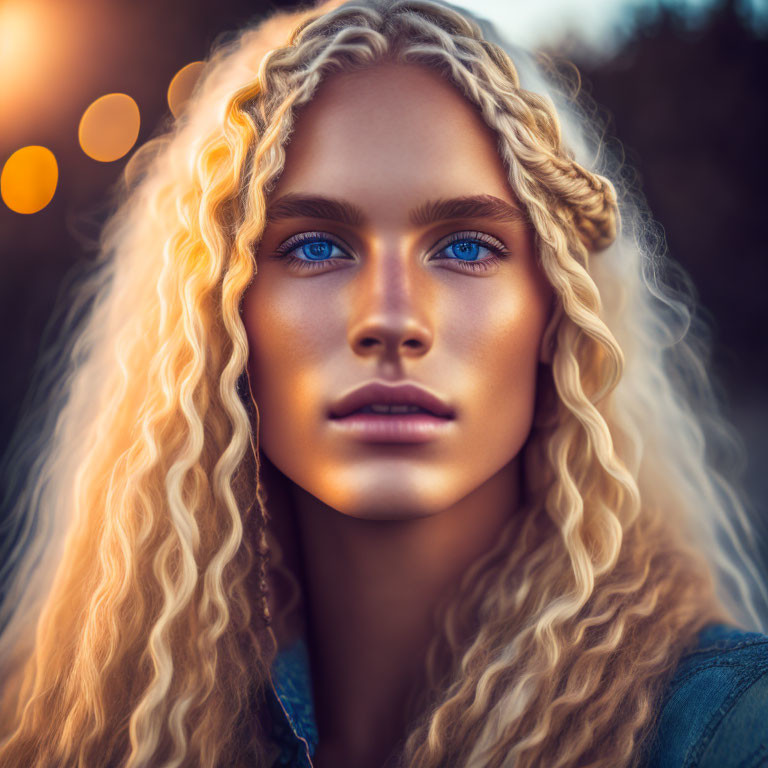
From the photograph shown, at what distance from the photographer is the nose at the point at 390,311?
964 millimetres

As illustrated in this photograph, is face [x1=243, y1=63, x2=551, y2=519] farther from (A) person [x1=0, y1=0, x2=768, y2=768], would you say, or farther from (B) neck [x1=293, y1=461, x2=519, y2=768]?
(B) neck [x1=293, y1=461, x2=519, y2=768]

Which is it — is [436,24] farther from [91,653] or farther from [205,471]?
[91,653]

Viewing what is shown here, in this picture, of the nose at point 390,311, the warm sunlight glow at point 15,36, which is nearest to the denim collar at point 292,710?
the nose at point 390,311

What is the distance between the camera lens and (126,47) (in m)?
1.94

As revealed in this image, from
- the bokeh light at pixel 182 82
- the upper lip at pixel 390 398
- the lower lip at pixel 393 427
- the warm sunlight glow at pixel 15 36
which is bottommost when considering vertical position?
the lower lip at pixel 393 427

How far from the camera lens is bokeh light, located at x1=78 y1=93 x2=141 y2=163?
1.94 m

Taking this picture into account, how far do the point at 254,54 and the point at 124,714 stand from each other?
3.68ft

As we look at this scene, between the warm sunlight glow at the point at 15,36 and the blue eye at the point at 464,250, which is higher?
the warm sunlight glow at the point at 15,36

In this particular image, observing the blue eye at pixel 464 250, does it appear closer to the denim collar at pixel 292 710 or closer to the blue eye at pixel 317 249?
the blue eye at pixel 317 249

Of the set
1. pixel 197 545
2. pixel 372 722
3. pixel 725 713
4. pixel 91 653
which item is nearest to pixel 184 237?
pixel 197 545

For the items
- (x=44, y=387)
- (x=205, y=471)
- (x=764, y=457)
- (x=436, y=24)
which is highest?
(x=436, y=24)

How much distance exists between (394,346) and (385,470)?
0.57 feet

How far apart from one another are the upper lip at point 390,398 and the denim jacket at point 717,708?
0.47 meters

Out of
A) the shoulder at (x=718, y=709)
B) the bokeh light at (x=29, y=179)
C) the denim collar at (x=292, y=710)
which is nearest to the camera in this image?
the shoulder at (x=718, y=709)
